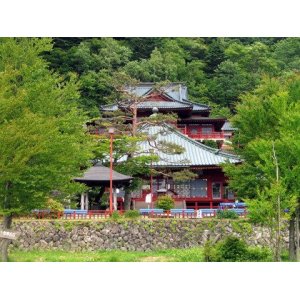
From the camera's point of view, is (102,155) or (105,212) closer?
(105,212)

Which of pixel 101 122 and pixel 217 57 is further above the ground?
pixel 217 57

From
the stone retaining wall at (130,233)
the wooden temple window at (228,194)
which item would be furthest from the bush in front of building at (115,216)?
the wooden temple window at (228,194)

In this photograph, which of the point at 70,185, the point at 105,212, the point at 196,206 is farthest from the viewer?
the point at 196,206

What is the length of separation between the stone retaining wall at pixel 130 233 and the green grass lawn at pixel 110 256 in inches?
14.2

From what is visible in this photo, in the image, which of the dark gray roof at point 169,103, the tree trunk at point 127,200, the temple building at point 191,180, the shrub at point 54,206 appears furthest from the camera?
the dark gray roof at point 169,103

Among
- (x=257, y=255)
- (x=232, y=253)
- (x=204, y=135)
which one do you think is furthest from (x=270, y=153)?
(x=204, y=135)

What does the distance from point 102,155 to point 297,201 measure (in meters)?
10.2

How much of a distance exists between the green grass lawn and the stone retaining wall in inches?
14.2

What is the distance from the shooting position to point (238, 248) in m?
16.6

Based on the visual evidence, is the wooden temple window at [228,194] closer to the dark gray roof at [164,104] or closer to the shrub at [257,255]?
the dark gray roof at [164,104]

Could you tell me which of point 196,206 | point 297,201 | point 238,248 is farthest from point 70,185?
point 196,206

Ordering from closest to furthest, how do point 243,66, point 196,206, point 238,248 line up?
point 238,248, point 196,206, point 243,66

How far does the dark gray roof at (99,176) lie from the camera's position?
76.0 ft

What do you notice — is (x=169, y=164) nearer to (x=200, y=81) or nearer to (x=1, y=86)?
(x=1, y=86)
